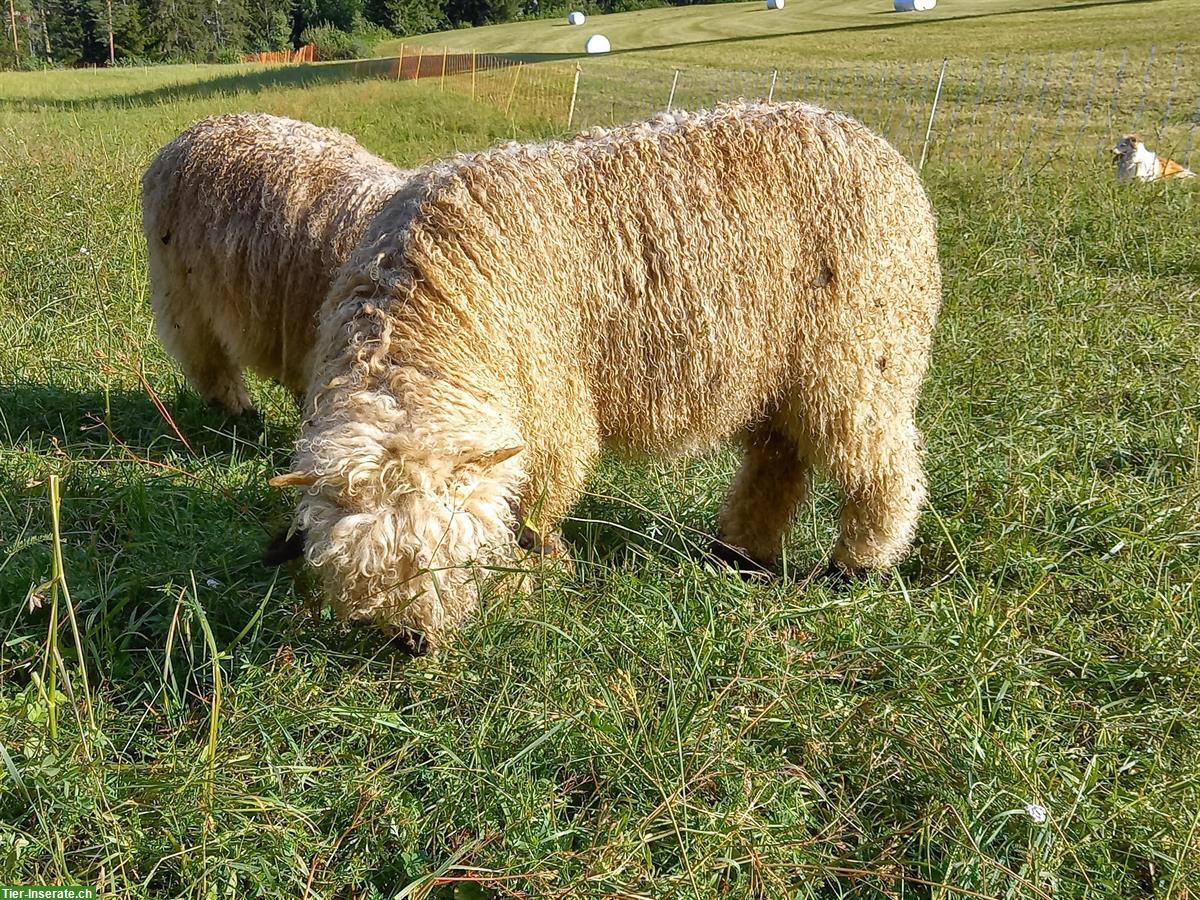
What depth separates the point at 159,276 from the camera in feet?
16.8

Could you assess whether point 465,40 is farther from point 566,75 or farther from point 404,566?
point 404,566

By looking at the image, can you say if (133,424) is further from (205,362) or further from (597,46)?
(597,46)

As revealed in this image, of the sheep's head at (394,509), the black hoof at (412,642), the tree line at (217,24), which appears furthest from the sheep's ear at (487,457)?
the tree line at (217,24)

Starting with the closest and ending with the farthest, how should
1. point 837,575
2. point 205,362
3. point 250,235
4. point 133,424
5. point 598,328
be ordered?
point 598,328, point 837,575, point 250,235, point 133,424, point 205,362

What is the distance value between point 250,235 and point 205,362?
1.00 meters

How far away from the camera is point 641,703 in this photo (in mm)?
2686

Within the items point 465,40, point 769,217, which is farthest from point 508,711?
point 465,40

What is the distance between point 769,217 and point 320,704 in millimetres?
2242

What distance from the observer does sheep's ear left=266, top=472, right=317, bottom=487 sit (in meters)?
2.39

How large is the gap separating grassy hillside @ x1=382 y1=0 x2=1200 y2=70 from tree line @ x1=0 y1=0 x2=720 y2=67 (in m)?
24.4

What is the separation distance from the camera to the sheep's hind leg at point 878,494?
346cm

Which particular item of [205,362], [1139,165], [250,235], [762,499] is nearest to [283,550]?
[762,499]

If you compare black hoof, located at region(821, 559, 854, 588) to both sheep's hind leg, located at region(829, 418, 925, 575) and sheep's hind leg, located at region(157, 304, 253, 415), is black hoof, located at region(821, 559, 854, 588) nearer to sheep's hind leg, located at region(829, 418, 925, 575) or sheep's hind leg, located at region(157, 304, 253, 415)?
sheep's hind leg, located at region(829, 418, 925, 575)

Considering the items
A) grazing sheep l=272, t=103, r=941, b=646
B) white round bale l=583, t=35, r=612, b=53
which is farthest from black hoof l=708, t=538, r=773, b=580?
white round bale l=583, t=35, r=612, b=53
